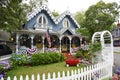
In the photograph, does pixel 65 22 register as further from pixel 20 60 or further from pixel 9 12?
pixel 20 60

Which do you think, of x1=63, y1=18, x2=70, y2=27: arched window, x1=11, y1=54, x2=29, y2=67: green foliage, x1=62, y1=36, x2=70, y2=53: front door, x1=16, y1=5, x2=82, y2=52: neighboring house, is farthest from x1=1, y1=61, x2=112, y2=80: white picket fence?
x1=63, y1=18, x2=70, y2=27: arched window

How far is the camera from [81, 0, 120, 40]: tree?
36406 mm

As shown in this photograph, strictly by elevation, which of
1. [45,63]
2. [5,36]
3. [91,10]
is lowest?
[45,63]

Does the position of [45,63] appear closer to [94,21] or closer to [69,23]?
[69,23]

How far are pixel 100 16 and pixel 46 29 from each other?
1261 centimetres

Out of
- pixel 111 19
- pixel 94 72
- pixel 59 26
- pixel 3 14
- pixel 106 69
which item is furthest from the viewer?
pixel 111 19

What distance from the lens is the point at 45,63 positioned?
1667 centimetres

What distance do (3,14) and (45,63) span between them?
5.74 m

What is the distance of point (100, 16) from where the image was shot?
1420 inches

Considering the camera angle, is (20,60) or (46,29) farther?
(46,29)

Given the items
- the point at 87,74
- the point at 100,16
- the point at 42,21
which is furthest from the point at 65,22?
the point at 87,74

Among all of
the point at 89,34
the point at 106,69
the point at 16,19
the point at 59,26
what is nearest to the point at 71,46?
the point at 59,26

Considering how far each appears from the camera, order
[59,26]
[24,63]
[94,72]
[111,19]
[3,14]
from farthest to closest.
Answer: [111,19], [59,26], [3,14], [24,63], [94,72]

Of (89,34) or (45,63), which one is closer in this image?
(45,63)
